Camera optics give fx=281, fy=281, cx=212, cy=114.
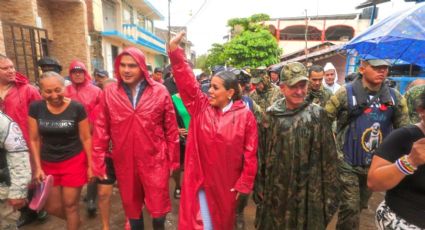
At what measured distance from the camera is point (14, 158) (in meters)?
2.15

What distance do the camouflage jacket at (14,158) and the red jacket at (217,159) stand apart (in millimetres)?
1275

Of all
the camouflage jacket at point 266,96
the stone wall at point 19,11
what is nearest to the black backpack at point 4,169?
the camouflage jacket at point 266,96

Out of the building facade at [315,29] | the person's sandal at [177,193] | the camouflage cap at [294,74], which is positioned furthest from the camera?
the building facade at [315,29]

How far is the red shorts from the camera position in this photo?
2.83m

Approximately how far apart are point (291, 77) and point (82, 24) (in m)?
10.5

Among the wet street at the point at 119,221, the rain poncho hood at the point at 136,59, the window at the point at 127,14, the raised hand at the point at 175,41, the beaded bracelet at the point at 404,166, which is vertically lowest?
the wet street at the point at 119,221

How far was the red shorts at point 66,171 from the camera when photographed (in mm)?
2828

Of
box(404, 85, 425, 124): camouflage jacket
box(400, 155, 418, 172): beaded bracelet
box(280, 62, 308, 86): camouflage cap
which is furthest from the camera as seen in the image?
box(404, 85, 425, 124): camouflage jacket

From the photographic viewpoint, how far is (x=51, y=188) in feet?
9.07

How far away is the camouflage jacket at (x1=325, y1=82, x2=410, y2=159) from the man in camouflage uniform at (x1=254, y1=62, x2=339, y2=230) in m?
0.76

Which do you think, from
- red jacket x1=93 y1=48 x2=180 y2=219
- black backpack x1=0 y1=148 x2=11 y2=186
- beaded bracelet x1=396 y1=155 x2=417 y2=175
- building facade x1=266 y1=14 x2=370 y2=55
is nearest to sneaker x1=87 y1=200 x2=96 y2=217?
red jacket x1=93 y1=48 x2=180 y2=219

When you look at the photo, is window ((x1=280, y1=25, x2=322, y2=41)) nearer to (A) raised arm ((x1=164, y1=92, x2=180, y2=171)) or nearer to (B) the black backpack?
(A) raised arm ((x1=164, y1=92, x2=180, y2=171))

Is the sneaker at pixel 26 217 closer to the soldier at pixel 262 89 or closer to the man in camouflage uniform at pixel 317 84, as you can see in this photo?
the soldier at pixel 262 89

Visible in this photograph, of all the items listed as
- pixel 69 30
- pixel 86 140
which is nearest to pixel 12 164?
pixel 86 140
